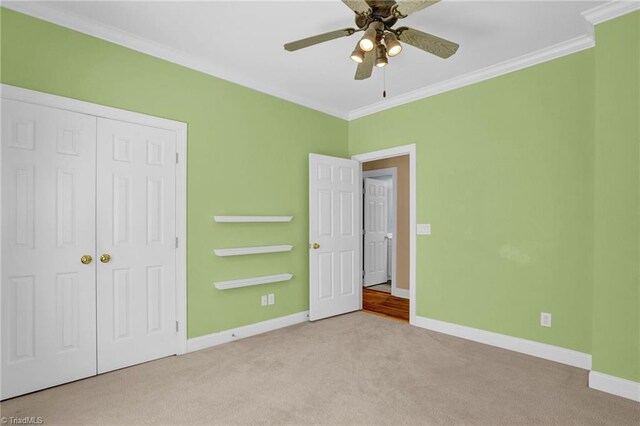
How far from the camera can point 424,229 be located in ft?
12.6

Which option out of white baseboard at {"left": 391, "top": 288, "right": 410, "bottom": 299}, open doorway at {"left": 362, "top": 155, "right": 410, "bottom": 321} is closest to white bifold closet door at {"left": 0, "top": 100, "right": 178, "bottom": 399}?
open doorway at {"left": 362, "top": 155, "right": 410, "bottom": 321}

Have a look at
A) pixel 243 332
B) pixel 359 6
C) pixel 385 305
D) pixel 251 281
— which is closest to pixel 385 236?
pixel 385 305

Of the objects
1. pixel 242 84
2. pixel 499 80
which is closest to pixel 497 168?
pixel 499 80

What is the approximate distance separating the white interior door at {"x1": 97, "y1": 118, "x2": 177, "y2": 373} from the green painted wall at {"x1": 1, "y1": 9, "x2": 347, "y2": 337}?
195mm

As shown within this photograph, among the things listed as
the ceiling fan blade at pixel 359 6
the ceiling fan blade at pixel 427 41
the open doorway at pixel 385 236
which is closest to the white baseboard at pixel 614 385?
the open doorway at pixel 385 236

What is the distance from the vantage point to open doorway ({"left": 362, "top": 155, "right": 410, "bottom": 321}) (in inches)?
217

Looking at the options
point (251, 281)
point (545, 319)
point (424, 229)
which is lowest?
point (545, 319)

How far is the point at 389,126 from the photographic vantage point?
13.8ft

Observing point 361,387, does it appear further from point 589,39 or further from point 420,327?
point 589,39

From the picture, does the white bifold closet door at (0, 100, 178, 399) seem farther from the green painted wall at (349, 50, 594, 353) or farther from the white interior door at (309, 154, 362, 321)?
the green painted wall at (349, 50, 594, 353)

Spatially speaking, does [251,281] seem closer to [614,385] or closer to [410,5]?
[410,5]

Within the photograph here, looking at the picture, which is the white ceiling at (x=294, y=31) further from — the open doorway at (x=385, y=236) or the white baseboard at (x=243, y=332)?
the white baseboard at (x=243, y=332)

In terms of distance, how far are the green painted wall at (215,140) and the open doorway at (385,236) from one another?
5.58ft

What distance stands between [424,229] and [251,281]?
2.05 metres
